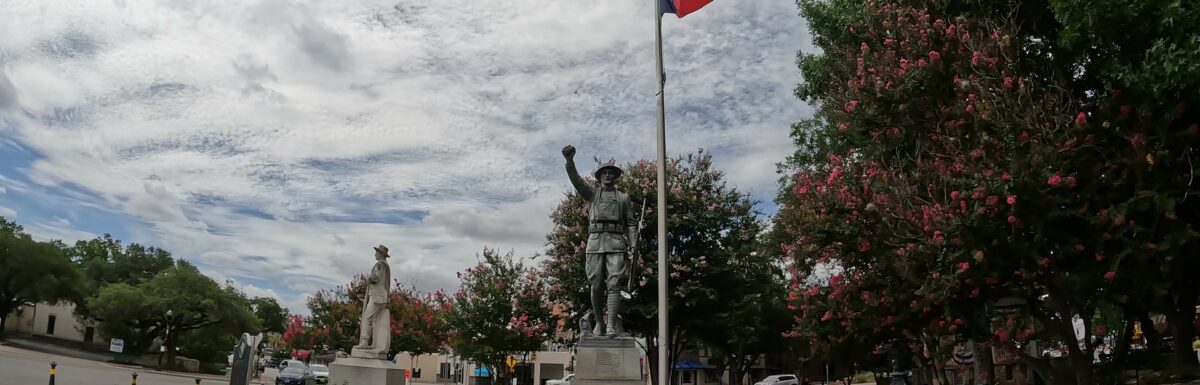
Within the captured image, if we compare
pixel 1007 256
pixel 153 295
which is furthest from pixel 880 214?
pixel 153 295

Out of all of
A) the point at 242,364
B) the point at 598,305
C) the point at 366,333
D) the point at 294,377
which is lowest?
the point at 294,377

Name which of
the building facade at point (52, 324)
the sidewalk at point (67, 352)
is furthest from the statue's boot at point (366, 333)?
the building facade at point (52, 324)

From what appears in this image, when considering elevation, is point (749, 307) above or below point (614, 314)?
above

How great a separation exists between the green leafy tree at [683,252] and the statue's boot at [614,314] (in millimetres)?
11079

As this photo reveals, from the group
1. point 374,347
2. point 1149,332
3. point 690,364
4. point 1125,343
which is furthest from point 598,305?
point 690,364

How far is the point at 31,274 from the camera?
49.4 m

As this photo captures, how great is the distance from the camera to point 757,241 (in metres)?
21.9

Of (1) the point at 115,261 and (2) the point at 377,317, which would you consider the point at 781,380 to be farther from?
(1) the point at 115,261

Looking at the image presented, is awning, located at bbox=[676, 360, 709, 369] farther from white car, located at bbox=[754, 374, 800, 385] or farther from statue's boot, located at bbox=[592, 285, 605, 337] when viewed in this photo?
statue's boot, located at bbox=[592, 285, 605, 337]

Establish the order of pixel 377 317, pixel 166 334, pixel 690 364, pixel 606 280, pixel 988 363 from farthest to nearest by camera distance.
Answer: pixel 690 364
pixel 166 334
pixel 988 363
pixel 377 317
pixel 606 280

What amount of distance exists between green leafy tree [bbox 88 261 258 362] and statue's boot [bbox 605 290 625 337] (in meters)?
43.0

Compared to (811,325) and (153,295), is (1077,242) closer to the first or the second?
(811,325)

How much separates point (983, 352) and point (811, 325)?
7839 mm

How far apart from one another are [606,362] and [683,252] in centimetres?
1327
